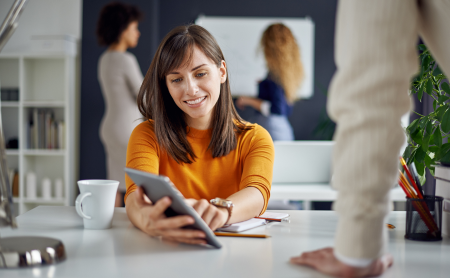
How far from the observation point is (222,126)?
1380 millimetres

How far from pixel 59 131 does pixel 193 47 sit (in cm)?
288

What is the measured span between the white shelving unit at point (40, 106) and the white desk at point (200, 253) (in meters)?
A: 2.94

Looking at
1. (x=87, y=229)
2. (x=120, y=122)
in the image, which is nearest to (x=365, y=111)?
(x=87, y=229)

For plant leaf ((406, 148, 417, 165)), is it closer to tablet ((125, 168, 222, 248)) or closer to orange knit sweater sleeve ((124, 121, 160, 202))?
tablet ((125, 168, 222, 248))

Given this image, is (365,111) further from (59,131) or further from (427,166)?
(59,131)

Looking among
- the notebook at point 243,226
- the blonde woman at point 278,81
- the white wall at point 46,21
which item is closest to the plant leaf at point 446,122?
the notebook at point 243,226

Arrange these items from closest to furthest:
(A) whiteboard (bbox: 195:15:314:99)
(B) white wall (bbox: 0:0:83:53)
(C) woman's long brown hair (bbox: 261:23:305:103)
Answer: (C) woman's long brown hair (bbox: 261:23:305:103), (B) white wall (bbox: 0:0:83:53), (A) whiteboard (bbox: 195:15:314:99)

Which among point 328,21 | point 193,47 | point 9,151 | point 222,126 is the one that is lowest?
point 9,151

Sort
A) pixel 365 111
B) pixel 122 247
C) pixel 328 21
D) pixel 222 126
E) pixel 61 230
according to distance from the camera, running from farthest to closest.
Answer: pixel 328 21, pixel 222 126, pixel 61 230, pixel 122 247, pixel 365 111

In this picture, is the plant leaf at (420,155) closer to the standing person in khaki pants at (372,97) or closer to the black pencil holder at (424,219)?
the black pencil holder at (424,219)

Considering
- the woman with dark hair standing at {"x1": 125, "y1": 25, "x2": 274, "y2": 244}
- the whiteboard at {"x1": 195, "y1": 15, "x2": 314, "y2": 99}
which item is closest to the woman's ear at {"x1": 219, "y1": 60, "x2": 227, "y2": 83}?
the woman with dark hair standing at {"x1": 125, "y1": 25, "x2": 274, "y2": 244}

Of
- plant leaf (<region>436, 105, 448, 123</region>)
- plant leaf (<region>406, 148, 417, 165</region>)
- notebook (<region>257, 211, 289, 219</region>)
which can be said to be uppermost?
plant leaf (<region>436, 105, 448, 123</region>)

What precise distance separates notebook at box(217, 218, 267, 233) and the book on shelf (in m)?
3.18

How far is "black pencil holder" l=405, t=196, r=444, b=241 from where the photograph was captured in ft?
2.85
